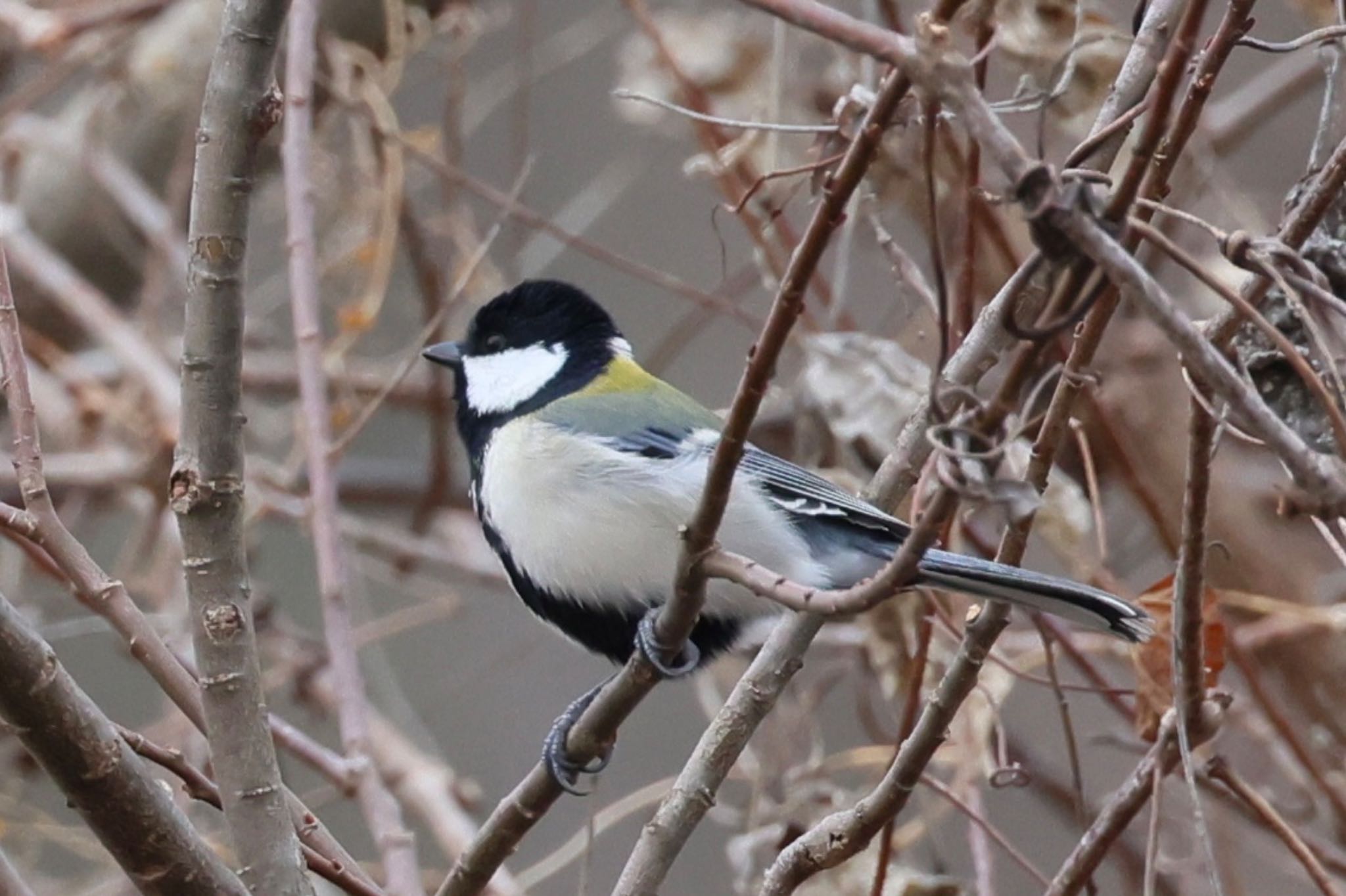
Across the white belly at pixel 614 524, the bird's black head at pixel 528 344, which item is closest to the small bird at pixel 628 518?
the white belly at pixel 614 524

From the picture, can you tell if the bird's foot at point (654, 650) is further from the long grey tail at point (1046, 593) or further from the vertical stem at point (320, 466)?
the vertical stem at point (320, 466)

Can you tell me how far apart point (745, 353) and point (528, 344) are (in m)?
0.80

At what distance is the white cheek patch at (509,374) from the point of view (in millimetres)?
2414

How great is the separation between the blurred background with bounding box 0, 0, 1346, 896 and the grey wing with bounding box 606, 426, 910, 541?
23 centimetres

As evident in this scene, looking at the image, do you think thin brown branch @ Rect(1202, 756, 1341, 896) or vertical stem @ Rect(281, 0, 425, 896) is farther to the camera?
vertical stem @ Rect(281, 0, 425, 896)

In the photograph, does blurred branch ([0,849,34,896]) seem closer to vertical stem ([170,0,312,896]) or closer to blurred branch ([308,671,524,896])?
vertical stem ([170,0,312,896])

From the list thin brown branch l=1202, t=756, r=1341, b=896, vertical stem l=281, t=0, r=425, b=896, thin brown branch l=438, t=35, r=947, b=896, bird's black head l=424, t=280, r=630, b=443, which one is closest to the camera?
thin brown branch l=438, t=35, r=947, b=896

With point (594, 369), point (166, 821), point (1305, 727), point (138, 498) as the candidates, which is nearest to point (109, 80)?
point (138, 498)

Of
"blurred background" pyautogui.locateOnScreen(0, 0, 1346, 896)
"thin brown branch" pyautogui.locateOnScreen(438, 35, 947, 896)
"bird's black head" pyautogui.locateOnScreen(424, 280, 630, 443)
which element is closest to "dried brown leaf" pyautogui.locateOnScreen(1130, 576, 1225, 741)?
"blurred background" pyautogui.locateOnScreen(0, 0, 1346, 896)

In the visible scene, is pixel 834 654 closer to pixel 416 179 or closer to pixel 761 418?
pixel 761 418

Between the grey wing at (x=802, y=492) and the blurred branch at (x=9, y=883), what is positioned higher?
the grey wing at (x=802, y=492)

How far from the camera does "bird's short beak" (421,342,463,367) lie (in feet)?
8.43

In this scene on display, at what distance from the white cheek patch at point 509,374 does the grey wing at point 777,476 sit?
268 millimetres

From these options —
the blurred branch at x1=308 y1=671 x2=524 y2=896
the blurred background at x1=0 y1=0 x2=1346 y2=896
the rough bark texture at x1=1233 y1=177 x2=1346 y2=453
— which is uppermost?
the rough bark texture at x1=1233 y1=177 x2=1346 y2=453
